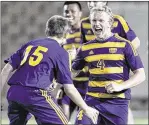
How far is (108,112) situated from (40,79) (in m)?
0.88

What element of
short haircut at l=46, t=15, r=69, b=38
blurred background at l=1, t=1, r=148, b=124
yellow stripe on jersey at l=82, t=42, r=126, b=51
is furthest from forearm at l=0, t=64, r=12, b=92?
blurred background at l=1, t=1, r=148, b=124

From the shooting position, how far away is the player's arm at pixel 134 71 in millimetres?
4703

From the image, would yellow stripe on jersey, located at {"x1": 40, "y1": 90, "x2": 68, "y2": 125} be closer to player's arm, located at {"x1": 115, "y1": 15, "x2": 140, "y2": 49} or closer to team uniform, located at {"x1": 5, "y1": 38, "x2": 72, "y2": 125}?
team uniform, located at {"x1": 5, "y1": 38, "x2": 72, "y2": 125}

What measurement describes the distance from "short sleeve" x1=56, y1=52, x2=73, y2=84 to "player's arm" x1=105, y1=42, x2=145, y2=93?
519mm

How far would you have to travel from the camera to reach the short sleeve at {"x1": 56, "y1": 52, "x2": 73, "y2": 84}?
4.30 metres

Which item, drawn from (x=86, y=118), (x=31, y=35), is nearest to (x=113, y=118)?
(x=86, y=118)

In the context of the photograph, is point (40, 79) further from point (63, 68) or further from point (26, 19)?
point (26, 19)

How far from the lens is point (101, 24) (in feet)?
16.2

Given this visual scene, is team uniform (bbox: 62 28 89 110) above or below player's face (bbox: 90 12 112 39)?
below

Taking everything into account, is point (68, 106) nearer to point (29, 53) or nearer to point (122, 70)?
point (122, 70)

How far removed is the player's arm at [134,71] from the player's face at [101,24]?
255mm

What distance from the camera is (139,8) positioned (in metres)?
10.6

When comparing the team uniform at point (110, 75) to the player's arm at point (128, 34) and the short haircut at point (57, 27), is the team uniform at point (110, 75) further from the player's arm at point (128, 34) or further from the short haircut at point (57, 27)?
the player's arm at point (128, 34)

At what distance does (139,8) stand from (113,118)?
19.9 ft
